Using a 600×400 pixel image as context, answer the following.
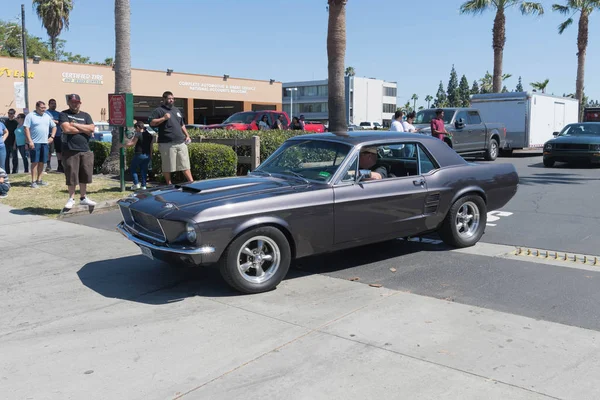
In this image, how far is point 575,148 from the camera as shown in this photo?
17.1m

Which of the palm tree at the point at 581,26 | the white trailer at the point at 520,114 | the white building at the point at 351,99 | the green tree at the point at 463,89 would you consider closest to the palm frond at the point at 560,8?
the palm tree at the point at 581,26

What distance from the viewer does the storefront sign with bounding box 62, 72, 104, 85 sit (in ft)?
141

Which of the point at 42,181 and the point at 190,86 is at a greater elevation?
the point at 190,86

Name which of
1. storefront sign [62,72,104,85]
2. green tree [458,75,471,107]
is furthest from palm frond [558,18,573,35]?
green tree [458,75,471,107]

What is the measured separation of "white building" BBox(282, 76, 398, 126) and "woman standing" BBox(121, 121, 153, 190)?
289ft

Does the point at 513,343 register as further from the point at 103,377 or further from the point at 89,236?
the point at 89,236

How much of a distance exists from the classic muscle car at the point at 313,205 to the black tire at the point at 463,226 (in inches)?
0.5

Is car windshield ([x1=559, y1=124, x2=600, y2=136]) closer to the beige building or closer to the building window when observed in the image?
the beige building

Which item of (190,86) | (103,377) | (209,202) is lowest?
(103,377)

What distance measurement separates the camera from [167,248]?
5082mm

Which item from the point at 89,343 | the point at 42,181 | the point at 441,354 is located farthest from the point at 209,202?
the point at 42,181

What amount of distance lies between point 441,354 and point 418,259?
2727 mm

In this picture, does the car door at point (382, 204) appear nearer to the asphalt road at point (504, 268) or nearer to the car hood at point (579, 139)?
the asphalt road at point (504, 268)

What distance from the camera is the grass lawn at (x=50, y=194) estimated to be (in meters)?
9.98
